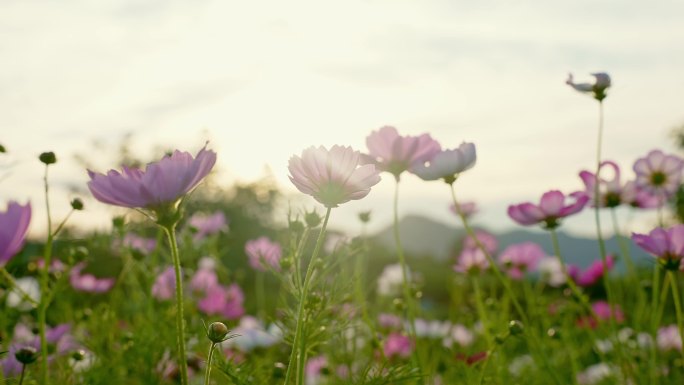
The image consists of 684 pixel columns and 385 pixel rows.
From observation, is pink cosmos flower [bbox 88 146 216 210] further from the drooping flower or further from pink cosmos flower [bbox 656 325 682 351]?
pink cosmos flower [bbox 656 325 682 351]

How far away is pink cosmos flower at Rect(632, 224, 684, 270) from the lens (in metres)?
1.12

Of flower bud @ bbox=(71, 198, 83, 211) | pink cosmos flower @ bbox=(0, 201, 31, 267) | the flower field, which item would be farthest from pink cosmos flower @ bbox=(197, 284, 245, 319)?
pink cosmos flower @ bbox=(0, 201, 31, 267)

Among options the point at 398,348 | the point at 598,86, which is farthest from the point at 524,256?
the point at 598,86

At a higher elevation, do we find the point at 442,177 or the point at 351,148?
the point at 351,148

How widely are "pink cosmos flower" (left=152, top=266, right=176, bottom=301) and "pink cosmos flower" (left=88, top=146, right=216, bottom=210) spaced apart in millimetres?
1336

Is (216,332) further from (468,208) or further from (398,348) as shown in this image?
(468,208)

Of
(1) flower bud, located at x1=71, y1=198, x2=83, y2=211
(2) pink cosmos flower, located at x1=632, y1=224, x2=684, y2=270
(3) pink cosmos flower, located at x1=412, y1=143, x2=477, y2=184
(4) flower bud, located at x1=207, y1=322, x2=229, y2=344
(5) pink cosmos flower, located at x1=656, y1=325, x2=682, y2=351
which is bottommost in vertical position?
(5) pink cosmos flower, located at x1=656, y1=325, x2=682, y2=351

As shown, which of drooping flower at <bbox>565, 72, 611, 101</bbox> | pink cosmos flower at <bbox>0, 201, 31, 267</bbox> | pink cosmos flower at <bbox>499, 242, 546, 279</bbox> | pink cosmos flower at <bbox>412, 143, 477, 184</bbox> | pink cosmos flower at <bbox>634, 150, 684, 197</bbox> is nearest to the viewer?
pink cosmos flower at <bbox>0, 201, 31, 267</bbox>

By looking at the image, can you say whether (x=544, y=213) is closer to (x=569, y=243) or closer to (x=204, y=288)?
(x=204, y=288)

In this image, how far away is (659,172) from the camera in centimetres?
163

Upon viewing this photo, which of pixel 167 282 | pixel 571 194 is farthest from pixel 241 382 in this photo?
pixel 167 282

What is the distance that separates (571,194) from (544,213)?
0.06 metres

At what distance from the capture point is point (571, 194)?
1.35 meters

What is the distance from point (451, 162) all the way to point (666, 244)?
0.35m
